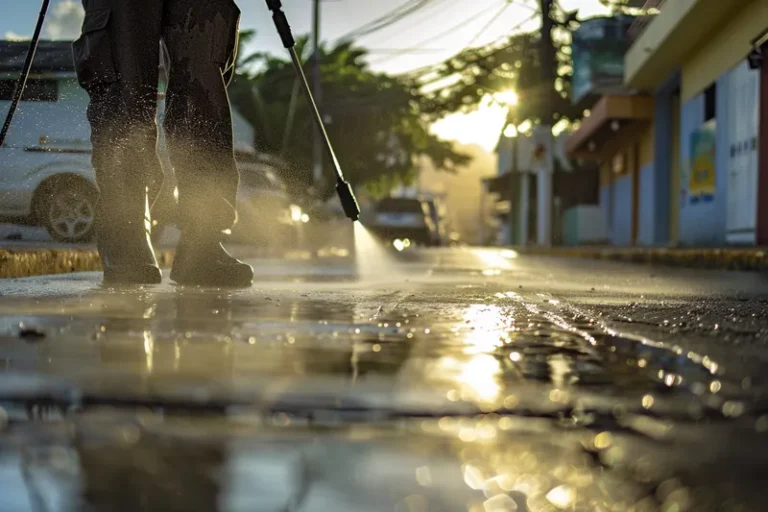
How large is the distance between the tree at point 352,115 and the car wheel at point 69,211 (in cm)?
1885

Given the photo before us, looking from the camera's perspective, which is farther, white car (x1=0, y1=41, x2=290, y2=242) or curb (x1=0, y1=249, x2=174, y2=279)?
white car (x1=0, y1=41, x2=290, y2=242)

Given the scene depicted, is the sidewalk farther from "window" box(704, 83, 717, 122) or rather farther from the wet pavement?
the wet pavement

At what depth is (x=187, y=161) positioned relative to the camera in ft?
14.5

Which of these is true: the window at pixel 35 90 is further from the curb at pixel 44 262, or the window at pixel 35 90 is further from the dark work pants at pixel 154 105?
the dark work pants at pixel 154 105

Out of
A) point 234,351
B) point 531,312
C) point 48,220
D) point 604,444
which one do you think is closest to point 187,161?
point 531,312

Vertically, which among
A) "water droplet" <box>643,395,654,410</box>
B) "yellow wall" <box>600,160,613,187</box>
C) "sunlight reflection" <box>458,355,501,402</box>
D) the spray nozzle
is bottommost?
"water droplet" <box>643,395,654,410</box>

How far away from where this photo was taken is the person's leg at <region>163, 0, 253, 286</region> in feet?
14.4

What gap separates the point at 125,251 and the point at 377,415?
3072mm

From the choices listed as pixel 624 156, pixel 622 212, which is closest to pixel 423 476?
pixel 622 212

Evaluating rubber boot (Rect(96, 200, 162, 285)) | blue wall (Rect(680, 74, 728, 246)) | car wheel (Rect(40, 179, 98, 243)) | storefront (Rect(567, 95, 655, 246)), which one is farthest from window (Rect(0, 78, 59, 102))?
storefront (Rect(567, 95, 655, 246))

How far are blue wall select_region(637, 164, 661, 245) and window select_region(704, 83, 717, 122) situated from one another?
4.71 metres

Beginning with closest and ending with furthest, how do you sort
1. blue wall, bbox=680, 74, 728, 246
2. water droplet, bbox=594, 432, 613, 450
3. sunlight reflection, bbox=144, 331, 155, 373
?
water droplet, bbox=594, 432, 613, 450, sunlight reflection, bbox=144, 331, 155, 373, blue wall, bbox=680, 74, 728, 246

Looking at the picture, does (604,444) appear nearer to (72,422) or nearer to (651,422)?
(651,422)

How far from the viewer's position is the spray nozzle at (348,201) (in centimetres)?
559
